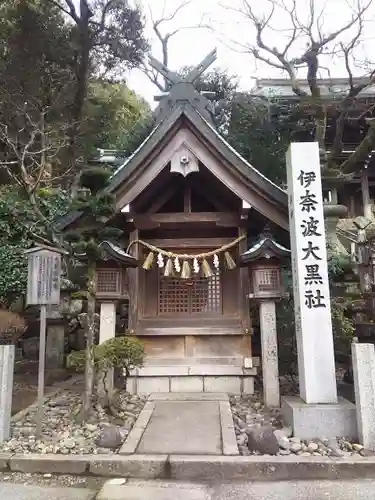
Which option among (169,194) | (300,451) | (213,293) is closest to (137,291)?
(213,293)

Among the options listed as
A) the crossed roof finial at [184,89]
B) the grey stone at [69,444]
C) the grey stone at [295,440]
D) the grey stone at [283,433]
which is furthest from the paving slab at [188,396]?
the crossed roof finial at [184,89]

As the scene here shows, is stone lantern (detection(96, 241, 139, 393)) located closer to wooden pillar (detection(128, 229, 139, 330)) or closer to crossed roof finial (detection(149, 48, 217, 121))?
wooden pillar (detection(128, 229, 139, 330))

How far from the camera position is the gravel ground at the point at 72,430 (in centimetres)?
503

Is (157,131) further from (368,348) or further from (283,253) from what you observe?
(368,348)

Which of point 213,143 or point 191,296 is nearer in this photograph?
point 213,143

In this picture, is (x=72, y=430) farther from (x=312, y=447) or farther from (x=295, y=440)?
(x=312, y=447)

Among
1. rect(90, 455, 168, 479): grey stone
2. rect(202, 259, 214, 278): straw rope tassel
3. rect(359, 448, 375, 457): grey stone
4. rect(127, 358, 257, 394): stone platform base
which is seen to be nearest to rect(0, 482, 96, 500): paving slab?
rect(90, 455, 168, 479): grey stone

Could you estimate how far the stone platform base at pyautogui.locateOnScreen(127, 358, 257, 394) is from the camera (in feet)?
26.5

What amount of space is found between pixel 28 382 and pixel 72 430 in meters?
5.04

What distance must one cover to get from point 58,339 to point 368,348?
895cm

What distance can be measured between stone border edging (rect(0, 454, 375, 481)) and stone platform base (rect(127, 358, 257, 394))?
3.46 meters

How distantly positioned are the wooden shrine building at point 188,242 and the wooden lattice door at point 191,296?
2 centimetres

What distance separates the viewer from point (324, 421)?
5.36 metres

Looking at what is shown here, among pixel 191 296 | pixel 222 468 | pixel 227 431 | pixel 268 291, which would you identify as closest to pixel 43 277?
pixel 227 431
